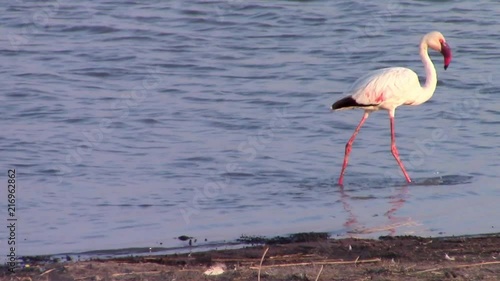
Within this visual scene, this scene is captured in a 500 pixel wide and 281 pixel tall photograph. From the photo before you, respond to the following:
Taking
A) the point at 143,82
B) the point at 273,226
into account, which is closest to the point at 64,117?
the point at 143,82

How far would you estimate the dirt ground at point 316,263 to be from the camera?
6.34m

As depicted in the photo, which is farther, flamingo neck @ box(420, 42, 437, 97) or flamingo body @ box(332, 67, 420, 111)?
flamingo neck @ box(420, 42, 437, 97)

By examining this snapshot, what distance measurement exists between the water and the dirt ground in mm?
747

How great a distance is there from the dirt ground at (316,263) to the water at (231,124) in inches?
29.4

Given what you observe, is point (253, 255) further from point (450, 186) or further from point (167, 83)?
point (167, 83)

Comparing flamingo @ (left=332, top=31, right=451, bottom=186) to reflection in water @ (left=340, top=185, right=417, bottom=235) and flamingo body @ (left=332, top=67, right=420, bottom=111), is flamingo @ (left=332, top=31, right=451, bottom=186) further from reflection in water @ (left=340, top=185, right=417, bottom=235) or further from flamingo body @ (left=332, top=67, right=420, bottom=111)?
reflection in water @ (left=340, top=185, right=417, bottom=235)

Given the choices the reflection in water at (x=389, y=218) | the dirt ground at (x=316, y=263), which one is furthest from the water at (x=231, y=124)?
the dirt ground at (x=316, y=263)

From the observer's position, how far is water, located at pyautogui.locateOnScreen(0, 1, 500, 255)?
30.1ft

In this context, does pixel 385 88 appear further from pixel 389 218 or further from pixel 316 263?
pixel 316 263

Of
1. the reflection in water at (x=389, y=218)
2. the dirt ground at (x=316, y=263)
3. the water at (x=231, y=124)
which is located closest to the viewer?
the dirt ground at (x=316, y=263)

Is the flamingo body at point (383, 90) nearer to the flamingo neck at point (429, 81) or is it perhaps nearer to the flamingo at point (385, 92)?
the flamingo at point (385, 92)

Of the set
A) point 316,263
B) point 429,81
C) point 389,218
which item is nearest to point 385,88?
point 429,81

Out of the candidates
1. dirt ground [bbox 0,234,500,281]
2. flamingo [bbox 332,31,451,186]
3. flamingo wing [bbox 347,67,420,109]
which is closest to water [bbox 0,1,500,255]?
flamingo [bbox 332,31,451,186]

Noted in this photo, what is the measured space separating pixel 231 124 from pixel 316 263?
607 centimetres
